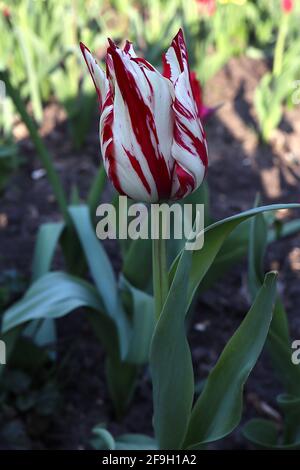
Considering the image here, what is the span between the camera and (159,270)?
95cm

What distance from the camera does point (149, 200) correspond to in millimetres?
829

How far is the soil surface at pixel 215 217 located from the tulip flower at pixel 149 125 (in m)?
0.80

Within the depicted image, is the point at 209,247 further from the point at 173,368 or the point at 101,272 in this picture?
the point at 101,272

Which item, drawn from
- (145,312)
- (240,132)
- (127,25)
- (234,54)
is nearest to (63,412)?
(145,312)

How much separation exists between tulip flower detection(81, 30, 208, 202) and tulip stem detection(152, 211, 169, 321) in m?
0.12

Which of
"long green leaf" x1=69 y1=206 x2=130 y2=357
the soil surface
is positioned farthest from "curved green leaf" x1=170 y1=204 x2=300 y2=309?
the soil surface

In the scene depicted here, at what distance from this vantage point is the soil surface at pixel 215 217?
1.58m

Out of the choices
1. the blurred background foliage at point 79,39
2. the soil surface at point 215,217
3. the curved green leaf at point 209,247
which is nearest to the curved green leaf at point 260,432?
the soil surface at point 215,217

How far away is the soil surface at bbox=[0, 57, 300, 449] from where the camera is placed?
5.20 feet

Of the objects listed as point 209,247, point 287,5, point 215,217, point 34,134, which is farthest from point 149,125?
point 287,5

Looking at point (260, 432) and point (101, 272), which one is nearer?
point (260, 432)

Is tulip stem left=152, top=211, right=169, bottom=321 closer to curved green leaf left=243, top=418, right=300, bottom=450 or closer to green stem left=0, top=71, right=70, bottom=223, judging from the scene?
curved green leaf left=243, top=418, right=300, bottom=450

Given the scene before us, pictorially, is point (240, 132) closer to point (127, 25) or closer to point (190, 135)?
point (127, 25)

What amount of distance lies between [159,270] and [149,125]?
0.25m
